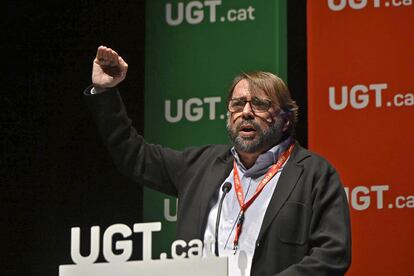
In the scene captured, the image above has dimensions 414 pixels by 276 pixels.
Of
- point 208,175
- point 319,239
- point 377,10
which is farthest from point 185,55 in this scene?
point 319,239

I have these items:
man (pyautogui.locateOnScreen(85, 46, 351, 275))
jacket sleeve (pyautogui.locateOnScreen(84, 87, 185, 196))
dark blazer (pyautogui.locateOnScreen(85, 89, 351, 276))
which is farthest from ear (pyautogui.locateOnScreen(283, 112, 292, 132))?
jacket sleeve (pyautogui.locateOnScreen(84, 87, 185, 196))

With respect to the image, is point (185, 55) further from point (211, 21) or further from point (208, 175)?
point (208, 175)

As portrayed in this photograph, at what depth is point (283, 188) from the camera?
3840mm

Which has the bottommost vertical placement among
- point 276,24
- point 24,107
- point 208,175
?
point 208,175

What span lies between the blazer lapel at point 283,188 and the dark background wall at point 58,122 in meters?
1.19

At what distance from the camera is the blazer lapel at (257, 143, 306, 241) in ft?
12.3

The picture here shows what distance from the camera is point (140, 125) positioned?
525 centimetres

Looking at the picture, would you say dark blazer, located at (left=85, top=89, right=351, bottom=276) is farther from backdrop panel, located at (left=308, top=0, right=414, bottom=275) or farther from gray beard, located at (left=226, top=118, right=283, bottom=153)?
backdrop panel, located at (left=308, top=0, right=414, bottom=275)

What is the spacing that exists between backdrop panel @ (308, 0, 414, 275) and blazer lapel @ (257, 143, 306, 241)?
3.45ft

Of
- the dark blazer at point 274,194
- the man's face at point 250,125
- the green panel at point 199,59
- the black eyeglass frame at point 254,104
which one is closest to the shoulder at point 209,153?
the dark blazer at point 274,194

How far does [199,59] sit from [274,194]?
64.7 inches

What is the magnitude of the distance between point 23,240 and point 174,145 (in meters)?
0.91

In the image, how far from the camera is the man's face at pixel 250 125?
3.97 m

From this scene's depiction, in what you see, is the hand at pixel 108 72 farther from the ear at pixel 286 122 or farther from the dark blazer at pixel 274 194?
the ear at pixel 286 122
